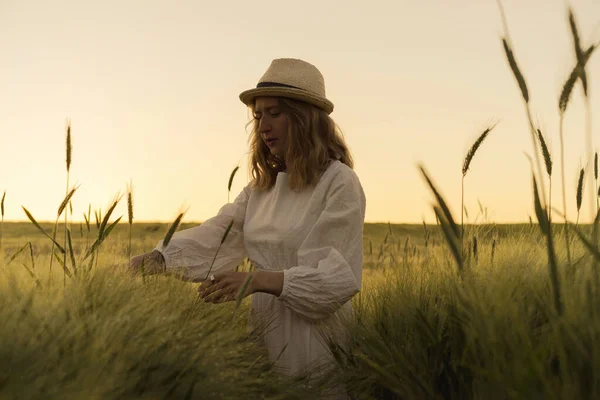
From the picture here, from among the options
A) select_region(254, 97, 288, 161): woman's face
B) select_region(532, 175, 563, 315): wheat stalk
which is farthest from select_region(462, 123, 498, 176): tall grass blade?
select_region(254, 97, 288, 161): woman's face

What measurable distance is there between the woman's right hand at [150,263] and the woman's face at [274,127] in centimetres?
72

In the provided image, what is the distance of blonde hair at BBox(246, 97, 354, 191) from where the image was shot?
2885 millimetres

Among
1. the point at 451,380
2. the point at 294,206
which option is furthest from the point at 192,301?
the point at 451,380

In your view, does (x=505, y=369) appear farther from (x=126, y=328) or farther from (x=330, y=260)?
(x=330, y=260)

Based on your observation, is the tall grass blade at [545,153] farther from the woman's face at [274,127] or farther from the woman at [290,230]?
the woman's face at [274,127]

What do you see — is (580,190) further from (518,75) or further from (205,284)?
(205,284)

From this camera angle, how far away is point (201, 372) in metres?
1.63

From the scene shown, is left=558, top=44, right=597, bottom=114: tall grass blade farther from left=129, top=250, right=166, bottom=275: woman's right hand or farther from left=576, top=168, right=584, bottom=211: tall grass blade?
left=129, top=250, right=166, bottom=275: woman's right hand

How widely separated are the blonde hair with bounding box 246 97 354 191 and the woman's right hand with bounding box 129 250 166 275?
0.63m

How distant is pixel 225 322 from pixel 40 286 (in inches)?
27.9

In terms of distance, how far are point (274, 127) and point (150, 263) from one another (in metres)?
0.84

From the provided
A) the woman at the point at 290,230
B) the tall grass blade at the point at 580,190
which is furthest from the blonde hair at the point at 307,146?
the tall grass blade at the point at 580,190

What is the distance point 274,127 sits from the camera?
296 centimetres

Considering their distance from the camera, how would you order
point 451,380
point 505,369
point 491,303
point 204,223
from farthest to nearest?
point 204,223 < point 451,380 < point 491,303 < point 505,369
